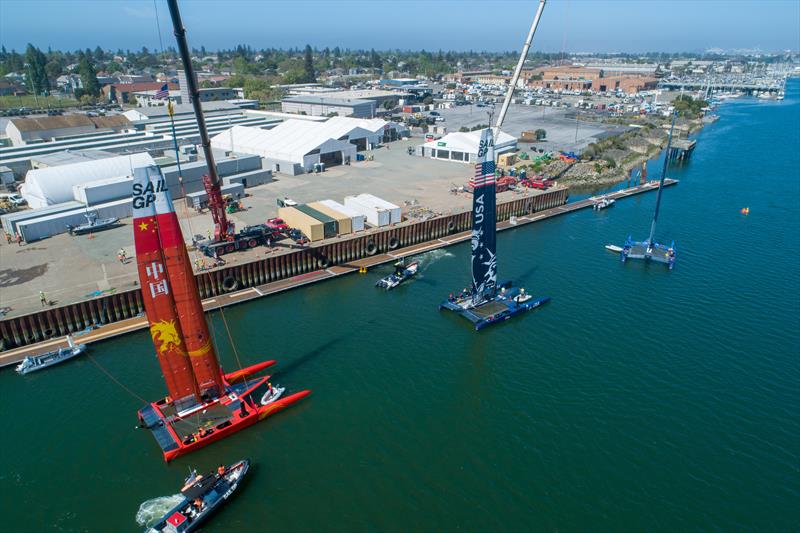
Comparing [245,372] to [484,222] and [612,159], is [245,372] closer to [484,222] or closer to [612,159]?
[484,222]

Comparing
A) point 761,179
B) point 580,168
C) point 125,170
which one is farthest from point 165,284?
point 761,179

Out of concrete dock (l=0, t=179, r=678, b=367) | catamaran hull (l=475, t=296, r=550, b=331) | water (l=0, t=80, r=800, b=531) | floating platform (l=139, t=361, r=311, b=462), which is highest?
concrete dock (l=0, t=179, r=678, b=367)

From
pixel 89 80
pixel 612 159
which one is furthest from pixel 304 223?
pixel 89 80

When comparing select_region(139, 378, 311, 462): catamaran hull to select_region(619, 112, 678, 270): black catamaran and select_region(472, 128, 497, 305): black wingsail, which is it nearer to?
select_region(472, 128, 497, 305): black wingsail

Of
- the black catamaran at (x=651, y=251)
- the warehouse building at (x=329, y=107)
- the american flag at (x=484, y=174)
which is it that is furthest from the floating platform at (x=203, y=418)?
the warehouse building at (x=329, y=107)

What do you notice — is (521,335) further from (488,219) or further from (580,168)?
(580,168)

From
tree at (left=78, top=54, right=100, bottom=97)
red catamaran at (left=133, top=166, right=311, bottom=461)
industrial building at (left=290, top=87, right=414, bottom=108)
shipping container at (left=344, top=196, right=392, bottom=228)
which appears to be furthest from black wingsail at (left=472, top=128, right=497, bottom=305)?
tree at (left=78, top=54, right=100, bottom=97)

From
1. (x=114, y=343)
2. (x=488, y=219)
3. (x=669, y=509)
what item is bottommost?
(x=669, y=509)
